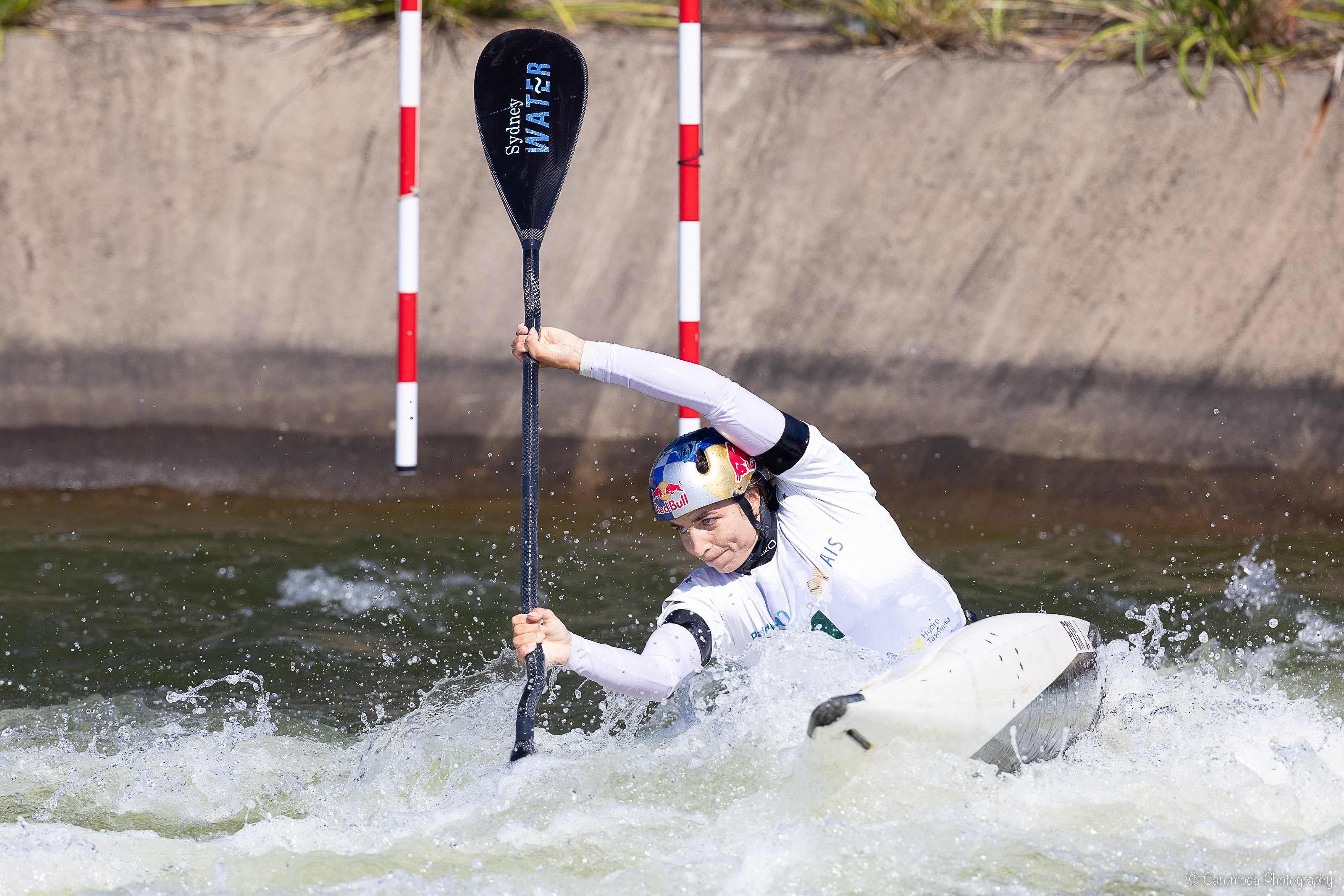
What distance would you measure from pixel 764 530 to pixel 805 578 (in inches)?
6.5

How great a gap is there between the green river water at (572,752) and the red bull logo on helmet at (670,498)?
1.60ft

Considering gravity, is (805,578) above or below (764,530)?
below

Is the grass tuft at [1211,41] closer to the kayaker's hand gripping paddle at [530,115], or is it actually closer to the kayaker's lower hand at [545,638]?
the kayaker's hand gripping paddle at [530,115]

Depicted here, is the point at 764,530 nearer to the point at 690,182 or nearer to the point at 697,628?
the point at 697,628

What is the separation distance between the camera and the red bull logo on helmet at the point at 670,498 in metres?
3.15

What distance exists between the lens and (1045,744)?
3146 mm

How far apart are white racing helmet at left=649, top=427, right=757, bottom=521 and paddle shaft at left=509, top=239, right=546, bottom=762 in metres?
0.32

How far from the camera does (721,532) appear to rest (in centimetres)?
322

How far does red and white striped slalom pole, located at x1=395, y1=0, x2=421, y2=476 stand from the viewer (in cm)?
476

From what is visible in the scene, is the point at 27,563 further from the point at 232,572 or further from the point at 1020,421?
the point at 1020,421

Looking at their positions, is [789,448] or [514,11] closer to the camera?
[789,448]

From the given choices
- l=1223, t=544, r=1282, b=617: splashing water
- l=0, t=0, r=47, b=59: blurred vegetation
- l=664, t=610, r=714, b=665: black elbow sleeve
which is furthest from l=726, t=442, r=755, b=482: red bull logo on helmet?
l=0, t=0, r=47, b=59: blurred vegetation
